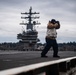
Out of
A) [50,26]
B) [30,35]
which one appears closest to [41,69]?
[50,26]

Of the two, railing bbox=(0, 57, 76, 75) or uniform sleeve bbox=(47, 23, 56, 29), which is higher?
uniform sleeve bbox=(47, 23, 56, 29)

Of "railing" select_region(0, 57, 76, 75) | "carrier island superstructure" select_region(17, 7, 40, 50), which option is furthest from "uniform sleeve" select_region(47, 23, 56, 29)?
"carrier island superstructure" select_region(17, 7, 40, 50)

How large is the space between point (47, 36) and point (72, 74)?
793cm

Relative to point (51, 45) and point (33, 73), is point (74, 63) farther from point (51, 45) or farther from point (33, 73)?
point (51, 45)

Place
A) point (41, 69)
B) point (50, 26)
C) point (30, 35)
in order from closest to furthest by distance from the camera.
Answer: point (41, 69) < point (50, 26) < point (30, 35)

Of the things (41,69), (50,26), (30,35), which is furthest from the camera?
(30,35)

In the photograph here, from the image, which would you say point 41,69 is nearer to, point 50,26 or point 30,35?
point 50,26

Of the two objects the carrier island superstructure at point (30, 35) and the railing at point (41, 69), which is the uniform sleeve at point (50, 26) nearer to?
the railing at point (41, 69)

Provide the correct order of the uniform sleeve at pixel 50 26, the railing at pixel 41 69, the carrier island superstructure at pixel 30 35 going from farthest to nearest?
the carrier island superstructure at pixel 30 35, the uniform sleeve at pixel 50 26, the railing at pixel 41 69

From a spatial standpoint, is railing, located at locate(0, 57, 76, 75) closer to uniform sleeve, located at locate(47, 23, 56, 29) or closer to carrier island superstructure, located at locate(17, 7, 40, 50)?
uniform sleeve, located at locate(47, 23, 56, 29)

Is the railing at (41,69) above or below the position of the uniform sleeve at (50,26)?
below

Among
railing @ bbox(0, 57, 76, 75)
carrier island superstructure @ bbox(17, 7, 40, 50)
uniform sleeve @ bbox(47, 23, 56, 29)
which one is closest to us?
railing @ bbox(0, 57, 76, 75)

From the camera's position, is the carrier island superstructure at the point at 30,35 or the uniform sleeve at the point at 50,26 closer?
the uniform sleeve at the point at 50,26

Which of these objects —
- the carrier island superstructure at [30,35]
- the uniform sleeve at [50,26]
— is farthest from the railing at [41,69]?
the carrier island superstructure at [30,35]
